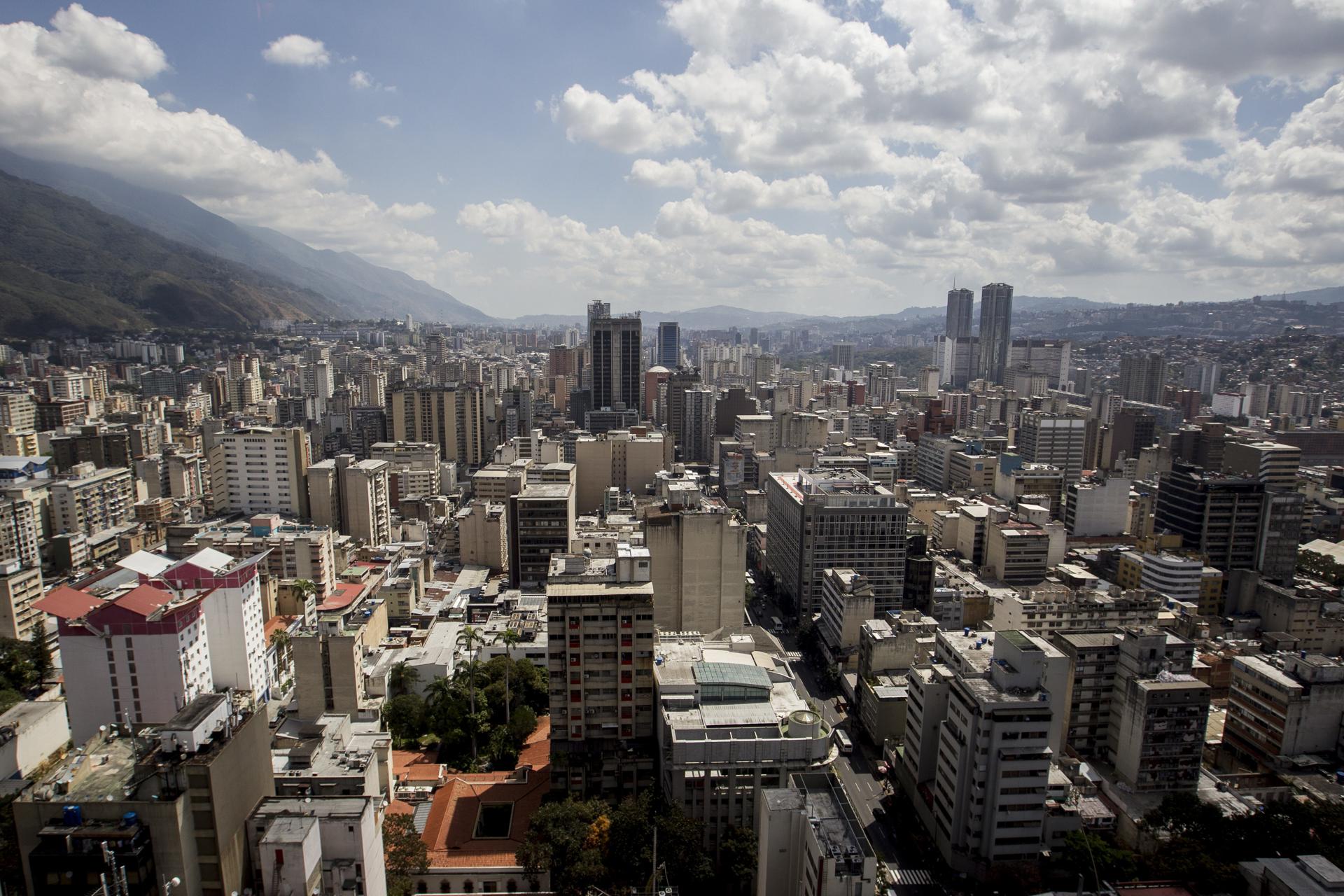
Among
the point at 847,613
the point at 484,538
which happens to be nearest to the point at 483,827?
the point at 847,613

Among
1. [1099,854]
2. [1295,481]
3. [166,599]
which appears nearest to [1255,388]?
[1295,481]

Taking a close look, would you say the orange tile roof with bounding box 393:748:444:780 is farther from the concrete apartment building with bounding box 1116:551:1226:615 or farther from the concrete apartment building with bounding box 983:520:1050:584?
the concrete apartment building with bounding box 1116:551:1226:615

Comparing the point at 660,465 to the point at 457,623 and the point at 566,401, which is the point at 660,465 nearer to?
the point at 457,623

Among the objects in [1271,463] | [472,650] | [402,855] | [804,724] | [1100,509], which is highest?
[1271,463]

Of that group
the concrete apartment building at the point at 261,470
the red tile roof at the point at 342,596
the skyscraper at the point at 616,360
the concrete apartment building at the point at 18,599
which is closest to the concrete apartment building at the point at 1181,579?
the red tile roof at the point at 342,596

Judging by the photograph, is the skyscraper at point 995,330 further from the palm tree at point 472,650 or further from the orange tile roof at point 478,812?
the orange tile roof at point 478,812

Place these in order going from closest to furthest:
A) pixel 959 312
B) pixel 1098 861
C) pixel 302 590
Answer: pixel 1098 861 < pixel 302 590 < pixel 959 312

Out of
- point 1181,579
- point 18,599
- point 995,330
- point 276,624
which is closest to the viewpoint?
point 18,599

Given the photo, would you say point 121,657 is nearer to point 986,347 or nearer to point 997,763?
point 997,763
